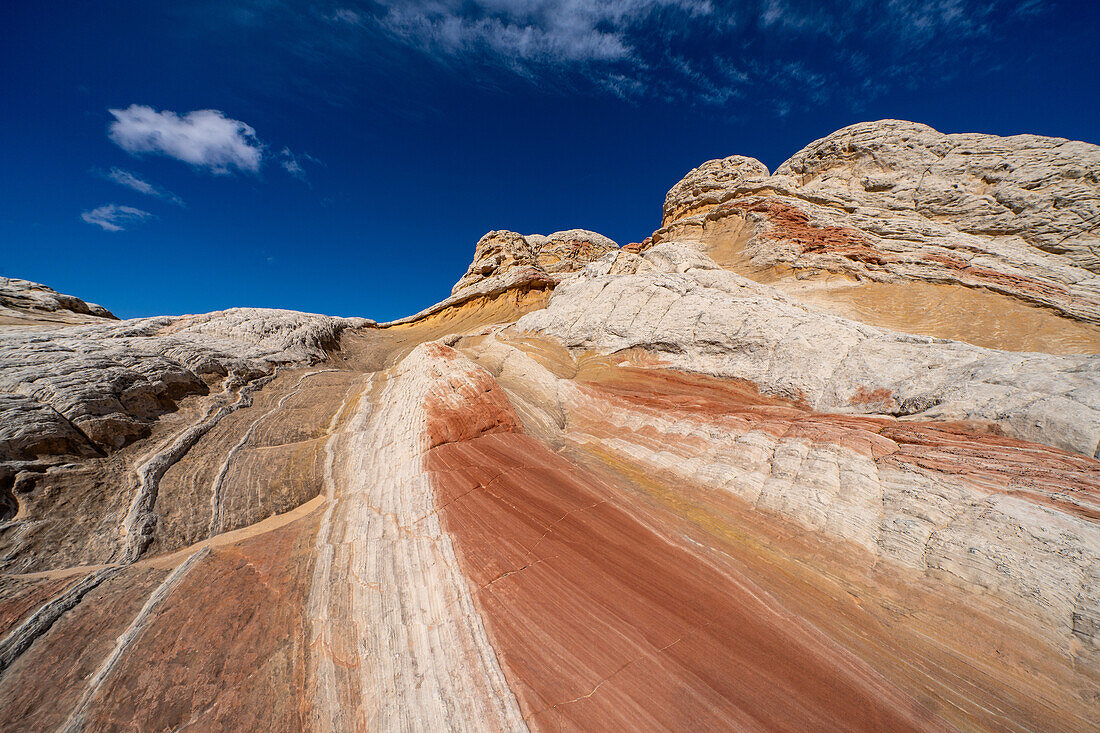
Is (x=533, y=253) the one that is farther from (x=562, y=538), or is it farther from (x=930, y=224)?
(x=562, y=538)

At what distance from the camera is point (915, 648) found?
345cm

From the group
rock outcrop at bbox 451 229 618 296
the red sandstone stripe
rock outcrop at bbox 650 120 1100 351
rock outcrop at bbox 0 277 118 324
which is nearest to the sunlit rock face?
the red sandstone stripe

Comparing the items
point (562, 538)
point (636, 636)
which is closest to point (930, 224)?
point (562, 538)

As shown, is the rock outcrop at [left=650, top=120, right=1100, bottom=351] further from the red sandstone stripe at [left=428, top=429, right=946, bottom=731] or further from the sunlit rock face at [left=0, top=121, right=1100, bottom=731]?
the red sandstone stripe at [left=428, top=429, right=946, bottom=731]

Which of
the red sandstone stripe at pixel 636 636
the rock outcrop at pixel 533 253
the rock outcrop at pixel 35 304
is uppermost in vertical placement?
the rock outcrop at pixel 533 253

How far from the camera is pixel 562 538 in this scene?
14.3 ft

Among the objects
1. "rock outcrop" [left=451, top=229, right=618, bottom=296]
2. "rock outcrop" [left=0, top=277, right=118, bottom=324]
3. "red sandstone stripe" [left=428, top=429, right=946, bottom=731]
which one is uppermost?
"rock outcrop" [left=451, top=229, right=618, bottom=296]

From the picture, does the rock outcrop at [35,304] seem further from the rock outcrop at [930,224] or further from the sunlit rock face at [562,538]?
the rock outcrop at [930,224]

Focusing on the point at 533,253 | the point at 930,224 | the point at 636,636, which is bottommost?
the point at 636,636

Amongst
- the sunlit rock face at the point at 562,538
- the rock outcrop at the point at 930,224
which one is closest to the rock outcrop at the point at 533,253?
the rock outcrop at the point at 930,224

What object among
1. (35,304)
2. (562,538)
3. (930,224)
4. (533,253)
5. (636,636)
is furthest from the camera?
(533,253)

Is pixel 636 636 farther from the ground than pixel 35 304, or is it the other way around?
pixel 35 304

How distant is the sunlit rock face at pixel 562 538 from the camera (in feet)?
9.78

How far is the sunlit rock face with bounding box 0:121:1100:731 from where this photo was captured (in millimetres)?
2980
